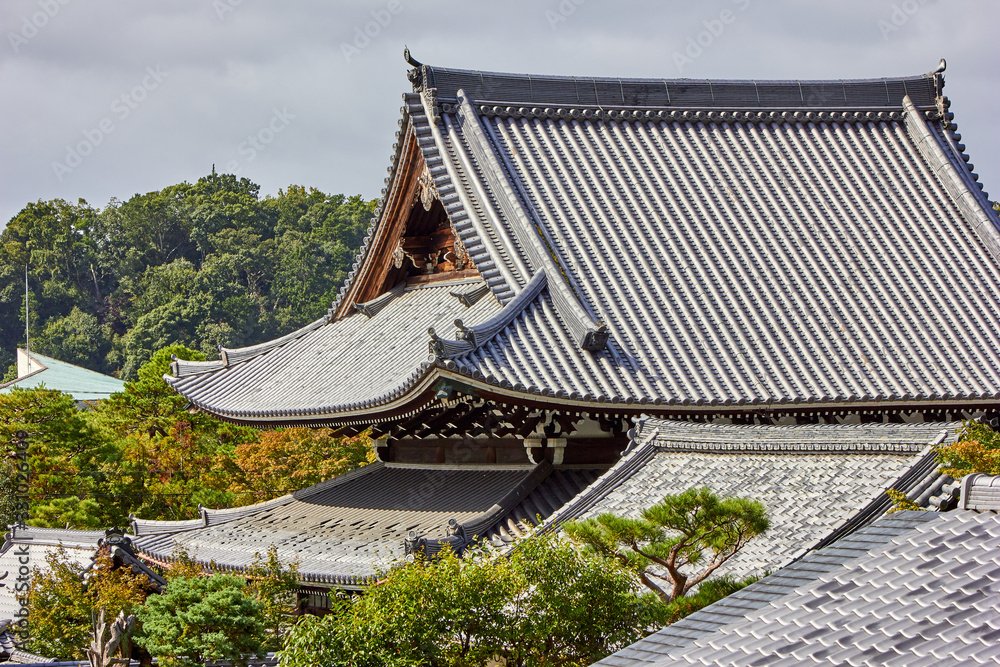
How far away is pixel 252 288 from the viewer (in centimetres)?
8831

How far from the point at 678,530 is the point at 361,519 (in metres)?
7.40

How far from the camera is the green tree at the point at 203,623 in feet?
33.4

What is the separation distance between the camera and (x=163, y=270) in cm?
8881

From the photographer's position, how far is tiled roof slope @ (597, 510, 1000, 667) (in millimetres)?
5055

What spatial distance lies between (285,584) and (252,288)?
3070 inches

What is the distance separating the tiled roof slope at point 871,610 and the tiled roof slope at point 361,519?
205 inches

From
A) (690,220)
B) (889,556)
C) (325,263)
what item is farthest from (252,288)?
(889,556)

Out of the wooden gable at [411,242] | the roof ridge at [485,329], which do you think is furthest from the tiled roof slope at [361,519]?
the wooden gable at [411,242]

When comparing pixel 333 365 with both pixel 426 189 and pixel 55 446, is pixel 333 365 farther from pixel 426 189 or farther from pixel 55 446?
pixel 55 446

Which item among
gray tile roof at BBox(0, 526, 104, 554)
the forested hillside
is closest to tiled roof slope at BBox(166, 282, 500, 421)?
gray tile roof at BBox(0, 526, 104, 554)

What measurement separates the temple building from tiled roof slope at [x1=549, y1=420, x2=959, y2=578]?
0.03 m

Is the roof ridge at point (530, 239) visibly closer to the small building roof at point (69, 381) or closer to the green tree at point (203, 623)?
the green tree at point (203, 623)

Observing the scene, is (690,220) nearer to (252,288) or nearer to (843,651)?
(843,651)

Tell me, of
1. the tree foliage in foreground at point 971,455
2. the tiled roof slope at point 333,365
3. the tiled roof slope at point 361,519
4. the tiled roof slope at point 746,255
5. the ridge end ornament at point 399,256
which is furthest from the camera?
the ridge end ornament at point 399,256
